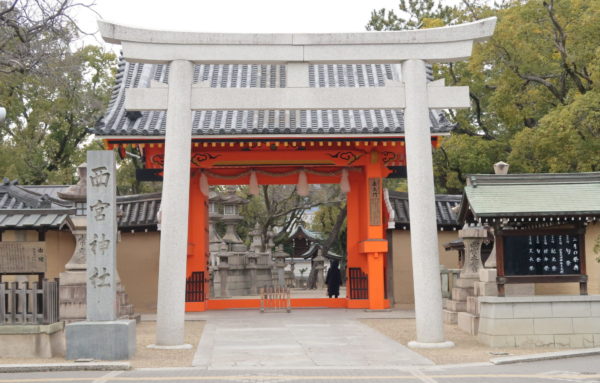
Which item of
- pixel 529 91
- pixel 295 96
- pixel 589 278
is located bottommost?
pixel 589 278

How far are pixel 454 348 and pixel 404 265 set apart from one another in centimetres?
947

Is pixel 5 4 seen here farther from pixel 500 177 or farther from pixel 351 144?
pixel 500 177

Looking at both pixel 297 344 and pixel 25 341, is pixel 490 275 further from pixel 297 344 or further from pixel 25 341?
pixel 25 341

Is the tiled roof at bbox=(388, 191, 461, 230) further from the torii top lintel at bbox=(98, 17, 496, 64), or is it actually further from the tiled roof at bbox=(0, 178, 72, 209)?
the tiled roof at bbox=(0, 178, 72, 209)

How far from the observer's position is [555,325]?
1392cm

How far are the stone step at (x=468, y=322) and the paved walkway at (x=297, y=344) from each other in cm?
200

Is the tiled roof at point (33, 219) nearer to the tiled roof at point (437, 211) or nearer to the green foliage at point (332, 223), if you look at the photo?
the tiled roof at point (437, 211)

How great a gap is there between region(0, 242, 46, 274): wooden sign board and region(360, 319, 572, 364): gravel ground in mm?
7443

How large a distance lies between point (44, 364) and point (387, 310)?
39.0 feet

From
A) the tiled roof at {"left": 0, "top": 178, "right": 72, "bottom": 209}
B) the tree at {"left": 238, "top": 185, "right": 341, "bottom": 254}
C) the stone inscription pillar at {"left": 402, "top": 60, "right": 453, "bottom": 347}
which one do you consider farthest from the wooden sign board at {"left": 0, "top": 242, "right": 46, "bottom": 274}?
the tree at {"left": 238, "top": 185, "right": 341, "bottom": 254}

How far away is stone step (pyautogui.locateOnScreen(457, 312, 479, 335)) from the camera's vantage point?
15.4 meters

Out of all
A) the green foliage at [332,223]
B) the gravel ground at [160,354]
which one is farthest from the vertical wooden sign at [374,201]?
the green foliage at [332,223]

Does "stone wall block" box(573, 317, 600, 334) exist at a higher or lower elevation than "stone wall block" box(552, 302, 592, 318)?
lower

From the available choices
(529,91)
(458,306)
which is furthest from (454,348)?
(529,91)
